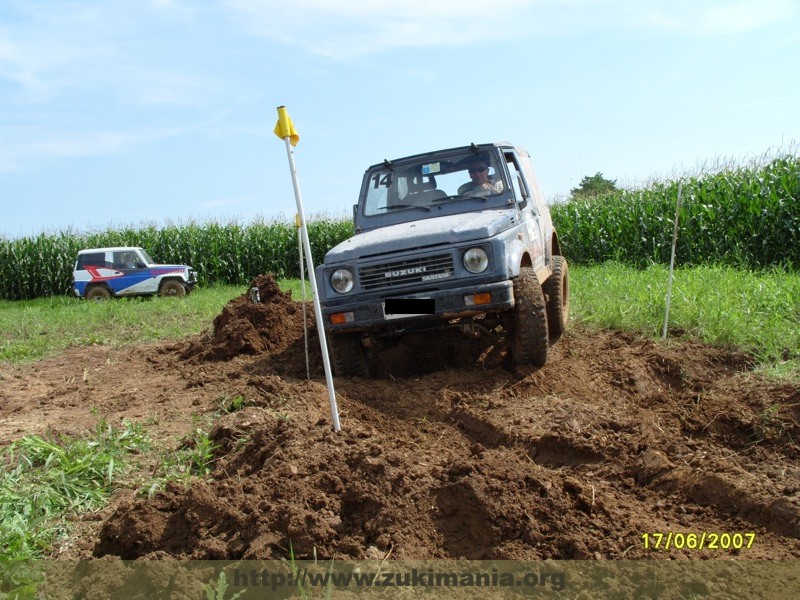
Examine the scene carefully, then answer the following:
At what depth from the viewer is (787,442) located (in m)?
4.63

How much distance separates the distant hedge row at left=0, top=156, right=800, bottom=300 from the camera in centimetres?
1555

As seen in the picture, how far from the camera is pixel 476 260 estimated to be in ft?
20.1

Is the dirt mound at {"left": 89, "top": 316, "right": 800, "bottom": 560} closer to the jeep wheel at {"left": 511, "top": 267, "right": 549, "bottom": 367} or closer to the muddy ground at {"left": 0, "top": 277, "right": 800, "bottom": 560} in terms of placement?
the muddy ground at {"left": 0, "top": 277, "right": 800, "bottom": 560}

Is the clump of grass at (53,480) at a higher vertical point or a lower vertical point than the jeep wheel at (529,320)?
lower

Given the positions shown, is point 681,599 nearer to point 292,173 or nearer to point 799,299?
point 292,173

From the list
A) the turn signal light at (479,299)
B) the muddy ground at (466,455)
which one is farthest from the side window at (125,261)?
the turn signal light at (479,299)

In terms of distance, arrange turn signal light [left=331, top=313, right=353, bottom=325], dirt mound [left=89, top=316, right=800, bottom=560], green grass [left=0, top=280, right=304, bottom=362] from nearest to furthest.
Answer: dirt mound [left=89, top=316, right=800, bottom=560] → turn signal light [left=331, top=313, right=353, bottom=325] → green grass [left=0, top=280, right=304, bottom=362]

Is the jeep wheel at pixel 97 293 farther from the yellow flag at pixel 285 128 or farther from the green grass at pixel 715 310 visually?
the yellow flag at pixel 285 128

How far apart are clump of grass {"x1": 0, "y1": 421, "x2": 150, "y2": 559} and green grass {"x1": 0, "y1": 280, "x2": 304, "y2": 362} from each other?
593cm

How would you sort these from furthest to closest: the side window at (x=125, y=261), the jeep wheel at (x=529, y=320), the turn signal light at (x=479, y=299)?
the side window at (x=125, y=261), the jeep wheel at (x=529, y=320), the turn signal light at (x=479, y=299)

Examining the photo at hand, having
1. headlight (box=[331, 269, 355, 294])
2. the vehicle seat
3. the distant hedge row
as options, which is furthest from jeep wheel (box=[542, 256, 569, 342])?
the distant hedge row

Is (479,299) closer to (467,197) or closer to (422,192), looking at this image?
(467,197)

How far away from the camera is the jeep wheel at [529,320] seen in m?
6.09

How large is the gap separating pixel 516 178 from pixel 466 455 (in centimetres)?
384
